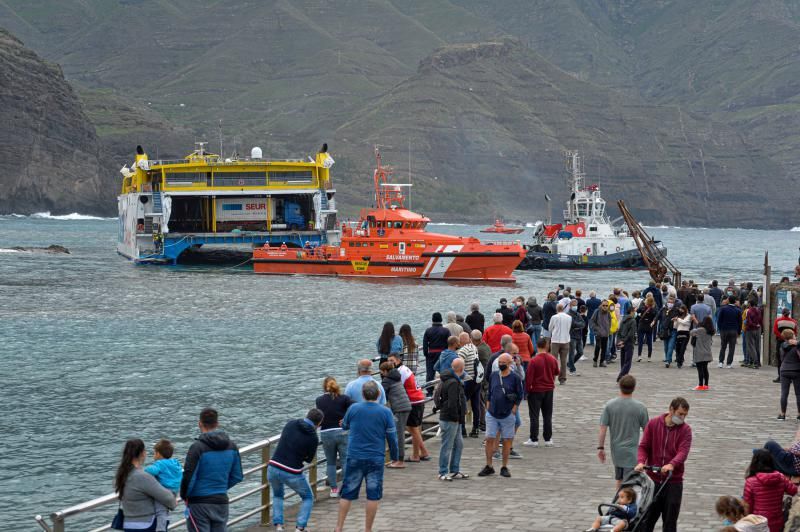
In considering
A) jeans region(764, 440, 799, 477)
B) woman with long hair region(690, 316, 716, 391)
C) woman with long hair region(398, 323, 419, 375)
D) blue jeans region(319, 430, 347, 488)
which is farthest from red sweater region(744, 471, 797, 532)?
woman with long hair region(690, 316, 716, 391)

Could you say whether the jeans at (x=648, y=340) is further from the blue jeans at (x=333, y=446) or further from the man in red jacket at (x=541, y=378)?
the blue jeans at (x=333, y=446)

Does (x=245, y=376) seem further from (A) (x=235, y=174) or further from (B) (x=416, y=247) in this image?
(A) (x=235, y=174)

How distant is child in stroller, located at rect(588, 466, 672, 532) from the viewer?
10438 mm

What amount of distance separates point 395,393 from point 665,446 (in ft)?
14.4

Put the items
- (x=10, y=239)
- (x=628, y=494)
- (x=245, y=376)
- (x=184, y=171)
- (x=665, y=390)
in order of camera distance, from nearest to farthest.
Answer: (x=628, y=494) → (x=665, y=390) → (x=245, y=376) → (x=184, y=171) → (x=10, y=239)

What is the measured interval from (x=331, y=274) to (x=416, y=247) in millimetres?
5467

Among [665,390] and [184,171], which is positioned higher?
[184,171]

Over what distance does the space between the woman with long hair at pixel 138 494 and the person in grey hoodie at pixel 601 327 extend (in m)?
14.8

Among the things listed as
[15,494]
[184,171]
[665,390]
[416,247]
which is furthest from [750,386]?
[184,171]

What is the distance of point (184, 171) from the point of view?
73250 millimetres

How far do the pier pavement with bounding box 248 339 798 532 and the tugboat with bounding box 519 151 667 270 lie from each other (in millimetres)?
59416

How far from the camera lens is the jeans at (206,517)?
10.4m

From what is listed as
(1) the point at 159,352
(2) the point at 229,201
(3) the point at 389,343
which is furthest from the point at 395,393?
(2) the point at 229,201

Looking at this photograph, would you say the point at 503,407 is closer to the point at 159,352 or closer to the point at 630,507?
the point at 630,507
